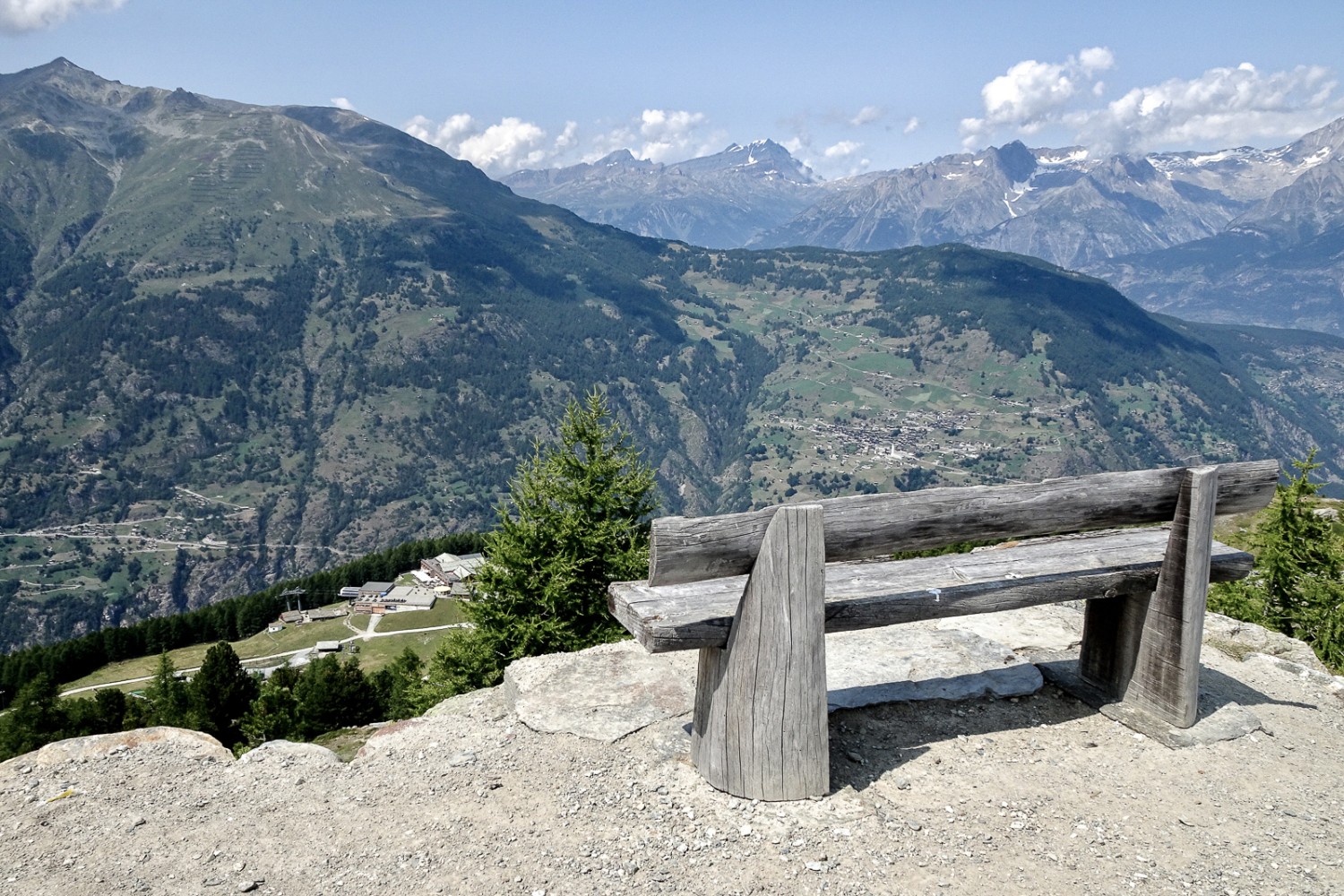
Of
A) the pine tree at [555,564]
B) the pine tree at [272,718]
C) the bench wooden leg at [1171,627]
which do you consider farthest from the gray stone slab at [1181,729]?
the pine tree at [272,718]

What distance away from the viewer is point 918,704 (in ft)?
30.2

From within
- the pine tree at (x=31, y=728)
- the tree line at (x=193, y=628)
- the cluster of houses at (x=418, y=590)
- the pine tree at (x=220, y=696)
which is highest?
the pine tree at (x=220, y=696)

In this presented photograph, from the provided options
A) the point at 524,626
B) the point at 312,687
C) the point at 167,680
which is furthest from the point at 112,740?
the point at 167,680

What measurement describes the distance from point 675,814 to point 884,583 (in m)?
2.84

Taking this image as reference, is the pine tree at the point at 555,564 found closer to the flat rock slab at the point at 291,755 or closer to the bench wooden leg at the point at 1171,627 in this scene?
the flat rock slab at the point at 291,755

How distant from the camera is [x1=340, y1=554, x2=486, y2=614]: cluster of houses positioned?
123 meters

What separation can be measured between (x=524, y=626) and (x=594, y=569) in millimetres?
1811

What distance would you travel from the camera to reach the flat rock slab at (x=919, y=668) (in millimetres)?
9461

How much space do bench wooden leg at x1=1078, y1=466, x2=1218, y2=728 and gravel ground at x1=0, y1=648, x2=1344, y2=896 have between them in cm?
49

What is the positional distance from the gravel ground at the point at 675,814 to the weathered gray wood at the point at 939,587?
63.0 inches

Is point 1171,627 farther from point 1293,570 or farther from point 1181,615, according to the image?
point 1293,570

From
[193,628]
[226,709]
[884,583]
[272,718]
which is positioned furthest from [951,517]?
[193,628]

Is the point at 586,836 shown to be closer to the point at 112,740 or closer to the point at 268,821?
the point at 268,821

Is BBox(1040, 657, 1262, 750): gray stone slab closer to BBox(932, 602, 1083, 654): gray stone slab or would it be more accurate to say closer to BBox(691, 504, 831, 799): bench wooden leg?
BBox(932, 602, 1083, 654): gray stone slab
